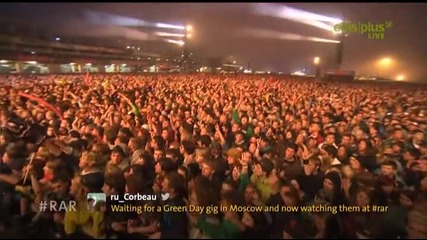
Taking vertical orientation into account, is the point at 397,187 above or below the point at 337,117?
below

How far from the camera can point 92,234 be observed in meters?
2.70

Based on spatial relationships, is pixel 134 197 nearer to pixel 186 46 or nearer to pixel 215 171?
pixel 215 171

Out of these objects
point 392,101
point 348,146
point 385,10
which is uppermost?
point 385,10

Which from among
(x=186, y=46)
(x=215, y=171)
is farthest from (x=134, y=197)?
(x=186, y=46)

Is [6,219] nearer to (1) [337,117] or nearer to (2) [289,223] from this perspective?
(2) [289,223]

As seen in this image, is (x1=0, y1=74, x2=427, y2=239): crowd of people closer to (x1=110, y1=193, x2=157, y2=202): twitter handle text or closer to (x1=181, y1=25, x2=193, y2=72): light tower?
(x1=110, y1=193, x2=157, y2=202): twitter handle text

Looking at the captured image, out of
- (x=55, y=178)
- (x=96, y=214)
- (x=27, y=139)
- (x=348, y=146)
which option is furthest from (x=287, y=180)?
(x=27, y=139)

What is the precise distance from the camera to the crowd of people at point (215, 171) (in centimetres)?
267

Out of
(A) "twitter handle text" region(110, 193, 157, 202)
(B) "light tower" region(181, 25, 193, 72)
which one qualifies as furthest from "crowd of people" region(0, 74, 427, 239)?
(B) "light tower" region(181, 25, 193, 72)

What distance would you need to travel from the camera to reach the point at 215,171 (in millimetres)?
3201

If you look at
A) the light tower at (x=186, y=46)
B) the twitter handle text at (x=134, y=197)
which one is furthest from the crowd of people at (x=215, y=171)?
the light tower at (x=186, y=46)

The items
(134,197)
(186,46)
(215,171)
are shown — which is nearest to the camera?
(134,197)

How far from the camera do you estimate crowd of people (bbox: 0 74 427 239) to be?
105 inches

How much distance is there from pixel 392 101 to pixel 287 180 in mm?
4403
